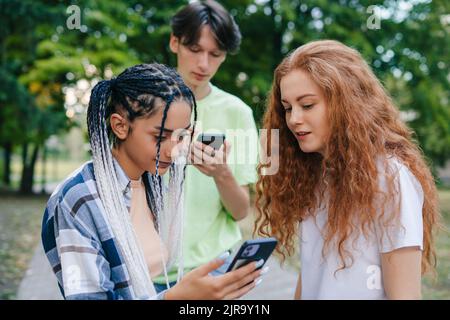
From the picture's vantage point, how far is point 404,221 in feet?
5.19

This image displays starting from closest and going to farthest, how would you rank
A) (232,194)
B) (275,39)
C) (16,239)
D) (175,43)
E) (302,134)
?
(302,134), (232,194), (175,43), (16,239), (275,39)

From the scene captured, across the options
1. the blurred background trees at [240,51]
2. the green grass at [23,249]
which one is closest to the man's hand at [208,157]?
the green grass at [23,249]

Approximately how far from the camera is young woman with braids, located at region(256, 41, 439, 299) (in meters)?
1.61

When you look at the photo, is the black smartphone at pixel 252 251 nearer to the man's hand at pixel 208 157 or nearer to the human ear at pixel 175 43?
the man's hand at pixel 208 157

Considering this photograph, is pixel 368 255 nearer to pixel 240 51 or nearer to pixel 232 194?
pixel 232 194

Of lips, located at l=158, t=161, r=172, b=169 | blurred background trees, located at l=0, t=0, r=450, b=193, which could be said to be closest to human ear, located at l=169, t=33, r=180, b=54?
lips, located at l=158, t=161, r=172, b=169

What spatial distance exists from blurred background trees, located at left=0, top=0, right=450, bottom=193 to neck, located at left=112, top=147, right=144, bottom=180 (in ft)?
36.8

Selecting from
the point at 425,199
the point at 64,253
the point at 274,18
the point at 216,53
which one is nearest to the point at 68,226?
the point at 64,253

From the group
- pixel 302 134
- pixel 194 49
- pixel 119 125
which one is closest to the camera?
pixel 119 125

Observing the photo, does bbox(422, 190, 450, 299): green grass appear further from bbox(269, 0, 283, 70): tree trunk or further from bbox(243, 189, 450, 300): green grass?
bbox(269, 0, 283, 70): tree trunk

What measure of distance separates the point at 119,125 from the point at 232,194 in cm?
74

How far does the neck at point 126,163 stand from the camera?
5.69 feet

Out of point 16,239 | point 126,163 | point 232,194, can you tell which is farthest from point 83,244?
point 16,239
